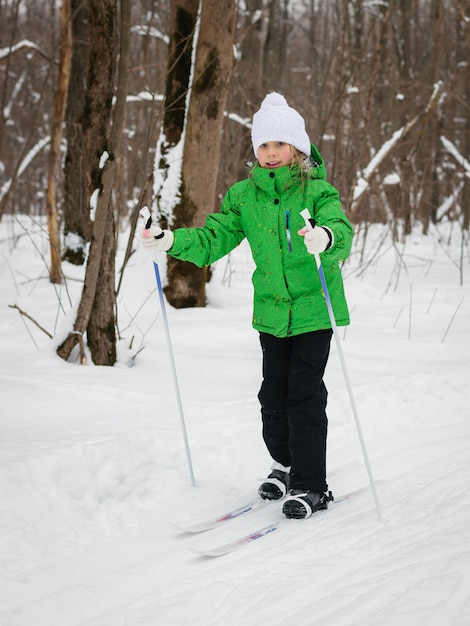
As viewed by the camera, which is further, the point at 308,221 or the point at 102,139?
the point at 102,139

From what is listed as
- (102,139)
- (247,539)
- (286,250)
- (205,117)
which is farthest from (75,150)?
(247,539)

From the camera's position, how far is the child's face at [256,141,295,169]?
2.72 meters

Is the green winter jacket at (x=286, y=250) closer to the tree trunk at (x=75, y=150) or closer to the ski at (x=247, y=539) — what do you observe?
the ski at (x=247, y=539)

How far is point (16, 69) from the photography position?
23547mm

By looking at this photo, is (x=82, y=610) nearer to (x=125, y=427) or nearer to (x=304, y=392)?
(x=304, y=392)

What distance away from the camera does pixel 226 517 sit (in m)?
2.67

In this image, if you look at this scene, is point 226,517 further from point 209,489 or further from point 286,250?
point 286,250

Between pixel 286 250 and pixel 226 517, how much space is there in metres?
1.14

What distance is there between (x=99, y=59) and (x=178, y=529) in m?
2.98

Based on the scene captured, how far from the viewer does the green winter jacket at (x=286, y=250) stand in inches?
104

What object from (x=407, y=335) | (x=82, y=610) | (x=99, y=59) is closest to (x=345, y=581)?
(x=82, y=610)

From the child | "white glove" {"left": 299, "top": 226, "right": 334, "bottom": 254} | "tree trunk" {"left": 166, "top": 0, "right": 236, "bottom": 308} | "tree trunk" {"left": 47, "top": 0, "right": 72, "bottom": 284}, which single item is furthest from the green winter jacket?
"tree trunk" {"left": 47, "top": 0, "right": 72, "bottom": 284}

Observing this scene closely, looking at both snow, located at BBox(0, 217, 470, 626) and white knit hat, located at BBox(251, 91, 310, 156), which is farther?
white knit hat, located at BBox(251, 91, 310, 156)

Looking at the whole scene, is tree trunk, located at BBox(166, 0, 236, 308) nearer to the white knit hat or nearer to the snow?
the snow
